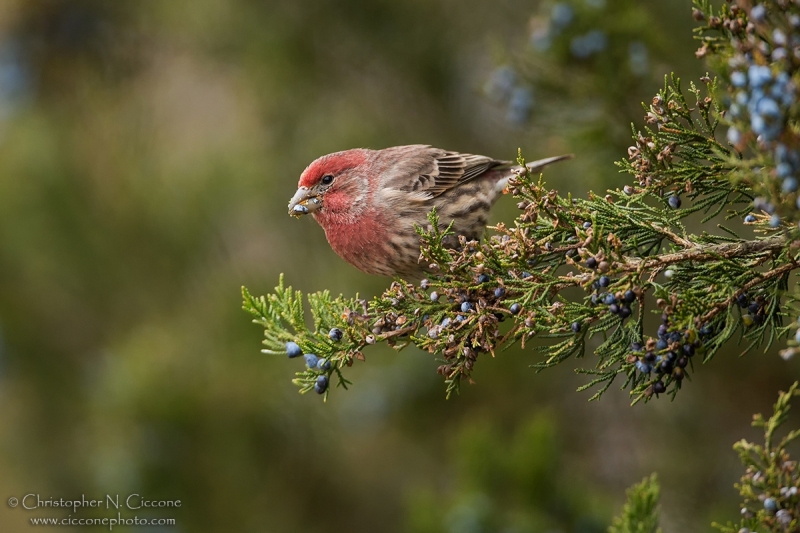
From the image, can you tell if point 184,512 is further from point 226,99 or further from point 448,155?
point 226,99

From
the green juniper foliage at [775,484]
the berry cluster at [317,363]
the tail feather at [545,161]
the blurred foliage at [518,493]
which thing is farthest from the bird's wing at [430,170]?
the green juniper foliage at [775,484]

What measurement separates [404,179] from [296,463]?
106 inches

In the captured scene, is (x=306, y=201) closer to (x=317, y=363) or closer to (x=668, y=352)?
(x=317, y=363)

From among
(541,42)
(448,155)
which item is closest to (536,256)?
(541,42)

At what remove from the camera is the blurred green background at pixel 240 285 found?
19.0ft

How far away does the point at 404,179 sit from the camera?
15.8 ft

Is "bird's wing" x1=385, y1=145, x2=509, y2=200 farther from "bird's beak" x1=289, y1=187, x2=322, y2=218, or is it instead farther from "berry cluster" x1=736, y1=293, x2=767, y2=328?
"berry cluster" x1=736, y1=293, x2=767, y2=328

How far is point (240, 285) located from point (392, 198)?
7.62 feet

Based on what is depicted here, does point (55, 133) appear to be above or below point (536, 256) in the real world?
above

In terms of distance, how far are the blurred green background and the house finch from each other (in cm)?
68

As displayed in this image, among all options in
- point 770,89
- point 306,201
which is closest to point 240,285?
point 306,201

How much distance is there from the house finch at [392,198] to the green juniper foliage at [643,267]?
4.11ft

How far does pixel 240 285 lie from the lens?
21.2ft

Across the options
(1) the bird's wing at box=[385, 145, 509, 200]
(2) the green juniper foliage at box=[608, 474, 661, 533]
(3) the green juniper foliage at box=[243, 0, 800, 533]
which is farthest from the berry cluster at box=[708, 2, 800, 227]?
(1) the bird's wing at box=[385, 145, 509, 200]
